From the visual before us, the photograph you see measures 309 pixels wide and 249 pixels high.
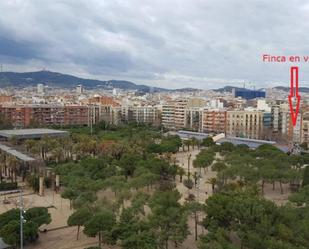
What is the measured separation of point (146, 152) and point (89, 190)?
18102mm

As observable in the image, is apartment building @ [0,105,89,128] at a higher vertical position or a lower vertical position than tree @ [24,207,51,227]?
higher

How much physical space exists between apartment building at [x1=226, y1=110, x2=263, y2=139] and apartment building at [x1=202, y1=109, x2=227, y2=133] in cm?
192

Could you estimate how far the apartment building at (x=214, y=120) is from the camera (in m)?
72.9

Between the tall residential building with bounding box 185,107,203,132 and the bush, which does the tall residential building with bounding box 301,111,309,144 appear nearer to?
the tall residential building with bounding box 185,107,203,132

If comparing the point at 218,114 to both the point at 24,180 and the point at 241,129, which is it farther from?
the point at 24,180

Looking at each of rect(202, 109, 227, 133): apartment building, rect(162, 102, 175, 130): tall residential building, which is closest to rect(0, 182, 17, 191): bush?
rect(202, 109, 227, 133): apartment building

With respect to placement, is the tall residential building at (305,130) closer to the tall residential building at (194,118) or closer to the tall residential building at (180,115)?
the tall residential building at (194,118)

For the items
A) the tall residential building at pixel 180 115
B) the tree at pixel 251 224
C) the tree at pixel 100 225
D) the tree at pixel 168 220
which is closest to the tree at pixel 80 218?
the tree at pixel 100 225

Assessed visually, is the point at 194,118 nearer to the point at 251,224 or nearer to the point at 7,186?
the point at 7,186

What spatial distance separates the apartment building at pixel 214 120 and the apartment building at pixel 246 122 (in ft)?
6.31

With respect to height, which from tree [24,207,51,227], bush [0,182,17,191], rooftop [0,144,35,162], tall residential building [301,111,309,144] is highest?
tall residential building [301,111,309,144]

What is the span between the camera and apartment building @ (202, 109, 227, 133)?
239 ft

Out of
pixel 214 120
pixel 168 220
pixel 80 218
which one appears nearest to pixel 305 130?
pixel 214 120

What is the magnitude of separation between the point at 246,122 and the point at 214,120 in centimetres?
630
